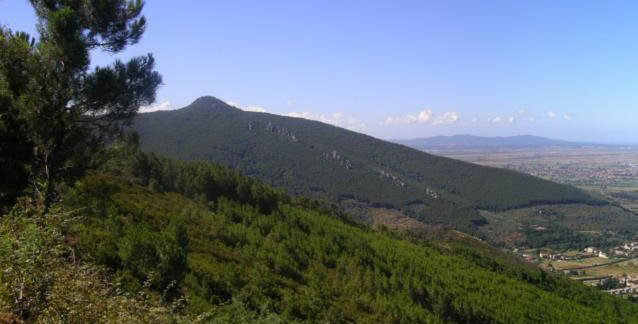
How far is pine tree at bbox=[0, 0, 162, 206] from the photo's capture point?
11938mm

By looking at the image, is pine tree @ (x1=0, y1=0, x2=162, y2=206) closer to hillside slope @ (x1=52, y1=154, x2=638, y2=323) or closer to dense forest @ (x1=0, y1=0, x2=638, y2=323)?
dense forest @ (x1=0, y1=0, x2=638, y2=323)

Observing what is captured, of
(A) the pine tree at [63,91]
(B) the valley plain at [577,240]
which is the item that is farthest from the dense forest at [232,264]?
(B) the valley plain at [577,240]

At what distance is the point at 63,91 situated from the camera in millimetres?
12430

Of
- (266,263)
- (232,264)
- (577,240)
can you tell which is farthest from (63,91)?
(577,240)

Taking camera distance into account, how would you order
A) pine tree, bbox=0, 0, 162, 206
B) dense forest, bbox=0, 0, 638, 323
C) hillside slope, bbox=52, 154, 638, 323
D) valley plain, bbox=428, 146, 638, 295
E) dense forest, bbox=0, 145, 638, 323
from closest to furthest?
dense forest, bbox=0, 0, 638, 323, dense forest, bbox=0, 145, 638, 323, pine tree, bbox=0, 0, 162, 206, hillside slope, bbox=52, 154, 638, 323, valley plain, bbox=428, 146, 638, 295

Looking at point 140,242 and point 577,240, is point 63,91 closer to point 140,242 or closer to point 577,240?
point 140,242

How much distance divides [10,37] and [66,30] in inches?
56.0

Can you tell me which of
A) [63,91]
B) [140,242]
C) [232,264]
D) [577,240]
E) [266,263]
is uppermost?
[63,91]

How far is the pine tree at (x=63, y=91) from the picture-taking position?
11.9 metres

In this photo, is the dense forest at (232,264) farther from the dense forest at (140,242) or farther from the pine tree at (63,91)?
the pine tree at (63,91)

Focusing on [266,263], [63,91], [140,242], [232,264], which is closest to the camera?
[63,91]

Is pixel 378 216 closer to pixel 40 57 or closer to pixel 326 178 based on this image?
pixel 326 178

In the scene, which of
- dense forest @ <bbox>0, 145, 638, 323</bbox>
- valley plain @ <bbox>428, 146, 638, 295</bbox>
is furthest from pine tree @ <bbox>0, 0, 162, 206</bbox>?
valley plain @ <bbox>428, 146, 638, 295</bbox>

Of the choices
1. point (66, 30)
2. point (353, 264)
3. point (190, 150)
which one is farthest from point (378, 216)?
point (66, 30)
